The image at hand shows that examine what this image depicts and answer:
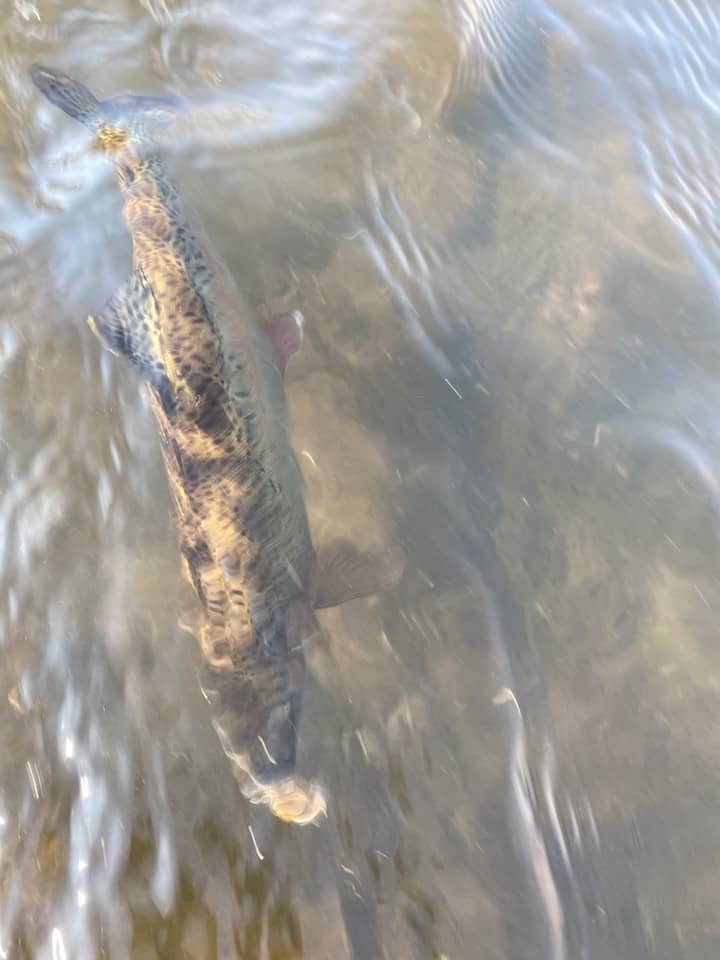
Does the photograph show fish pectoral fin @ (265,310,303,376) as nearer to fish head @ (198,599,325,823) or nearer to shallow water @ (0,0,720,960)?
shallow water @ (0,0,720,960)

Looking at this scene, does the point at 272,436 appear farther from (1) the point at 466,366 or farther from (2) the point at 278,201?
(2) the point at 278,201

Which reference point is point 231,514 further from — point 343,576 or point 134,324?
point 134,324

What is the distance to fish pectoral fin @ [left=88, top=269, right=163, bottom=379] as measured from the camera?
133 inches

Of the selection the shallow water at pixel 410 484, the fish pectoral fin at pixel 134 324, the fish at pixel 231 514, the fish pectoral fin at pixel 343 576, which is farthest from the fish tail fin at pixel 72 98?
the fish pectoral fin at pixel 343 576

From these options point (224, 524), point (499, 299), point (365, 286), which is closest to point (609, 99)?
point (499, 299)

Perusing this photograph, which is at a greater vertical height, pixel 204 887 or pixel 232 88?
pixel 232 88

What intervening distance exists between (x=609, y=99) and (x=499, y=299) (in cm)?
193

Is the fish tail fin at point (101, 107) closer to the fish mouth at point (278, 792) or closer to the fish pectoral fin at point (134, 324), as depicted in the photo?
the fish pectoral fin at point (134, 324)

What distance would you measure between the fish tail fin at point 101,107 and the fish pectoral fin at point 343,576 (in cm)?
271

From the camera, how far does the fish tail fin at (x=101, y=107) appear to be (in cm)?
438

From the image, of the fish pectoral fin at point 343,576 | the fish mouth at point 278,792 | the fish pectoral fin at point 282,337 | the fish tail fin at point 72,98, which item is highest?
the fish tail fin at point 72,98

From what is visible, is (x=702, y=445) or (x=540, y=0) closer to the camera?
(x=702, y=445)

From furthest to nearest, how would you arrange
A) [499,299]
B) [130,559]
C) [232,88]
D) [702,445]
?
[232,88]
[499,299]
[702,445]
[130,559]

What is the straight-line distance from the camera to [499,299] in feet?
14.8
